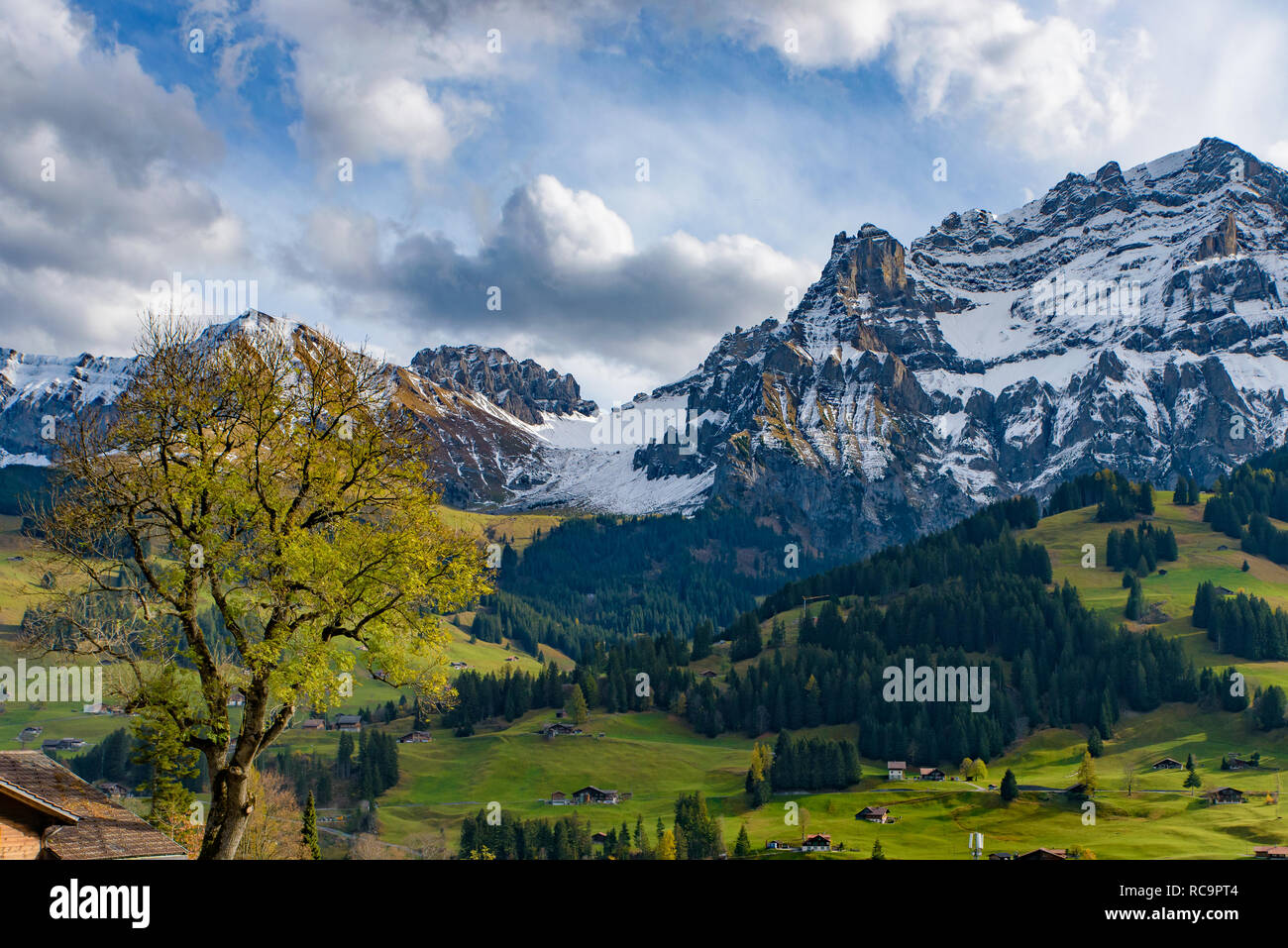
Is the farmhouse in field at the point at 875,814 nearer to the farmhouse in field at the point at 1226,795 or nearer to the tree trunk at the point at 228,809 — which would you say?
the farmhouse in field at the point at 1226,795

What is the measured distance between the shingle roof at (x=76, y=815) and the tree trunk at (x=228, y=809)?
9.73 ft

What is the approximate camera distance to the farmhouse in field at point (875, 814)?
486 feet

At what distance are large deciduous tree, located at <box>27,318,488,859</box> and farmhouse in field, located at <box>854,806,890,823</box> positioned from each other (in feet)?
441

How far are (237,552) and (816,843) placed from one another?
406 ft

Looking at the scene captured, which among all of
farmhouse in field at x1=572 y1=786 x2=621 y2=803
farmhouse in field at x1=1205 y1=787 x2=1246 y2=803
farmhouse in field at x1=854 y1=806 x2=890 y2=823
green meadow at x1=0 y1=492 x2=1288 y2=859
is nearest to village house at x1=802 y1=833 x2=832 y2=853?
green meadow at x1=0 y1=492 x2=1288 y2=859

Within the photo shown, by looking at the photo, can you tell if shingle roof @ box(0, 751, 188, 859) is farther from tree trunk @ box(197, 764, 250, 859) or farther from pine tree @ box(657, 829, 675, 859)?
pine tree @ box(657, 829, 675, 859)

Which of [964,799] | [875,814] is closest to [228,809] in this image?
[875,814]

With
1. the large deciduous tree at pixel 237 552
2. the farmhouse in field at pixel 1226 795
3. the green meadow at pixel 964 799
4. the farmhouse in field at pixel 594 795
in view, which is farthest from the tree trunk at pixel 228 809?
the farmhouse in field at pixel 1226 795

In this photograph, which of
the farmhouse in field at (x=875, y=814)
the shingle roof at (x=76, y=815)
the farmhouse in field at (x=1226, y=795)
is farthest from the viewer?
the farmhouse in field at (x=875, y=814)

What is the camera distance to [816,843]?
134750mm

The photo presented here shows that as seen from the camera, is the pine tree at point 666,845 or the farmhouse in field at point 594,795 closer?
the pine tree at point 666,845
